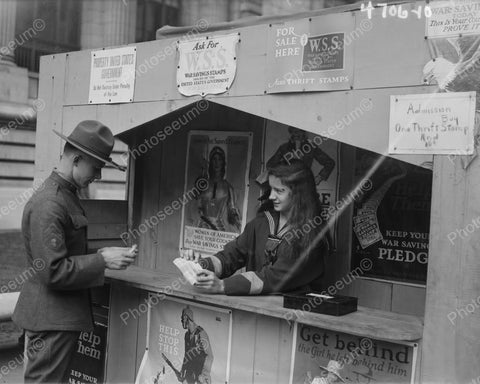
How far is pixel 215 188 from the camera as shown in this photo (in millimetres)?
4820

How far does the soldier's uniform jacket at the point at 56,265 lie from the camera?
11.3ft

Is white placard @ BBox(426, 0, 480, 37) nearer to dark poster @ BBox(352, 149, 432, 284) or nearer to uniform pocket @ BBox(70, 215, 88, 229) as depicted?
dark poster @ BBox(352, 149, 432, 284)

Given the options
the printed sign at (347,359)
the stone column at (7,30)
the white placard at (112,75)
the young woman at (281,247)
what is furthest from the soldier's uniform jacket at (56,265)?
the stone column at (7,30)

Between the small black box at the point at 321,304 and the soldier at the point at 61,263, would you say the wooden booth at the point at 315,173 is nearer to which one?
the small black box at the point at 321,304

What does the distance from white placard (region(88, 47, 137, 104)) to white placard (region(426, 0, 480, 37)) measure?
2183 millimetres

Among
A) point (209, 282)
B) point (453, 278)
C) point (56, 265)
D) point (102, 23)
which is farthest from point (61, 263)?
point (102, 23)

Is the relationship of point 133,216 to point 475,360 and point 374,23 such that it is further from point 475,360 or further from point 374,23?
point 475,360

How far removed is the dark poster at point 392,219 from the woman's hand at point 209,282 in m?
1.02

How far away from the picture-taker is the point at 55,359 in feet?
11.5

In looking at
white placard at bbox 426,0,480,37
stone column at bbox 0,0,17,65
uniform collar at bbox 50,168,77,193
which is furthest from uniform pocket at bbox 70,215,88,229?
stone column at bbox 0,0,17,65

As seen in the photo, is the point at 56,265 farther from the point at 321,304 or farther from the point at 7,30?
the point at 7,30

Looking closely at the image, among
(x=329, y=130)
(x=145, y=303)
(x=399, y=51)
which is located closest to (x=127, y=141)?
(x=145, y=303)

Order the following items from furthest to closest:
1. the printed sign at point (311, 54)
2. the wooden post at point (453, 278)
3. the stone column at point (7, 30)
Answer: the stone column at point (7, 30)
the printed sign at point (311, 54)
the wooden post at point (453, 278)

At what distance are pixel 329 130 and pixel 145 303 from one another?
1895 mm
